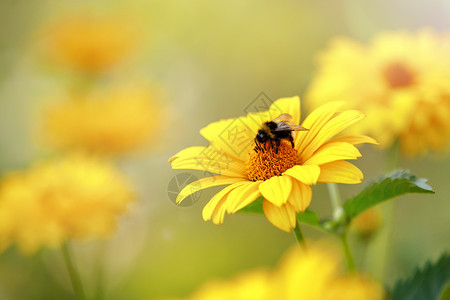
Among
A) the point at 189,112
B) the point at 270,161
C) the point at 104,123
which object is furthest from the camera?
the point at 189,112

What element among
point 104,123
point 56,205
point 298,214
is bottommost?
point 298,214

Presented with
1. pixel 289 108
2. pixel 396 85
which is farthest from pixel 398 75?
pixel 289 108

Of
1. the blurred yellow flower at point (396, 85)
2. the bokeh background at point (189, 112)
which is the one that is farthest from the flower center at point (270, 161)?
the bokeh background at point (189, 112)

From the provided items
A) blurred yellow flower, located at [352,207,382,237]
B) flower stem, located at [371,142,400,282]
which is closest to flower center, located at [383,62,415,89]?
flower stem, located at [371,142,400,282]

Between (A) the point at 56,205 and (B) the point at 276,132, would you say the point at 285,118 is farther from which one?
(A) the point at 56,205

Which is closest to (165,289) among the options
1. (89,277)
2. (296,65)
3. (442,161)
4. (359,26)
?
(89,277)

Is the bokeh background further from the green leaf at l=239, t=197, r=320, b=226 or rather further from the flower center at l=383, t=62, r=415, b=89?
the green leaf at l=239, t=197, r=320, b=226

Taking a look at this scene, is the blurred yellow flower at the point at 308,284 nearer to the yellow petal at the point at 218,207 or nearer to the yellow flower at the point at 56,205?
the yellow petal at the point at 218,207
